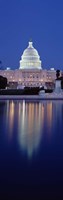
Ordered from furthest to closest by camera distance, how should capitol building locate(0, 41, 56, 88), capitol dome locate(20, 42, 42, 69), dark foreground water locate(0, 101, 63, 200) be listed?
capitol building locate(0, 41, 56, 88) → capitol dome locate(20, 42, 42, 69) → dark foreground water locate(0, 101, 63, 200)

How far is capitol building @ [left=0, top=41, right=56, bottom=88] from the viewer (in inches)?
4663

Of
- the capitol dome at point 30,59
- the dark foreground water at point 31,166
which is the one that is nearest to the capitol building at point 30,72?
the capitol dome at point 30,59

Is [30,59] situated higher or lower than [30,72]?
higher

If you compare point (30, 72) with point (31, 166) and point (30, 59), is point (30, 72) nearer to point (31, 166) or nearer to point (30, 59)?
point (30, 59)

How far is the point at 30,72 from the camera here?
11912 centimetres

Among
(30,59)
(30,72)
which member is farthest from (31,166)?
(30,72)

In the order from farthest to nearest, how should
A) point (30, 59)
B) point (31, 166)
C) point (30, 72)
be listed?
1. point (30, 72)
2. point (30, 59)
3. point (31, 166)

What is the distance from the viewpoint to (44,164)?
22.2 ft

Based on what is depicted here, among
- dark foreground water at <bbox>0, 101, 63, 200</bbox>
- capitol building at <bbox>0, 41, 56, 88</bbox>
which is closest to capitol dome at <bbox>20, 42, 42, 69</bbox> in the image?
capitol building at <bbox>0, 41, 56, 88</bbox>

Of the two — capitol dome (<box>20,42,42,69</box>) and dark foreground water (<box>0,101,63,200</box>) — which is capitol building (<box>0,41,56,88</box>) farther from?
dark foreground water (<box>0,101,63,200</box>)

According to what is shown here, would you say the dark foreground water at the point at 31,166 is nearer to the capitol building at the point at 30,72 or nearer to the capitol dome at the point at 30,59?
the capitol building at the point at 30,72

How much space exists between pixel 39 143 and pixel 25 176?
3.33 m

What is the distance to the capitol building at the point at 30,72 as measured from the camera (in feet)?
389

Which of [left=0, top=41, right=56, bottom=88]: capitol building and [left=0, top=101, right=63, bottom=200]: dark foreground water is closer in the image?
[left=0, top=101, right=63, bottom=200]: dark foreground water
